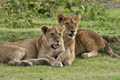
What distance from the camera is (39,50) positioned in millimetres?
6625

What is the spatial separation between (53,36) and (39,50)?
1.50ft

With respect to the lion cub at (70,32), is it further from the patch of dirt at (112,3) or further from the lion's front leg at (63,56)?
the patch of dirt at (112,3)

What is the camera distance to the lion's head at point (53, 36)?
6.28 meters

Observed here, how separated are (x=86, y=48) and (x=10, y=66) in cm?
207

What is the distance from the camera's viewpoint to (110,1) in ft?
46.9

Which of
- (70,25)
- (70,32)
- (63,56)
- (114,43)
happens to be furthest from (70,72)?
(114,43)

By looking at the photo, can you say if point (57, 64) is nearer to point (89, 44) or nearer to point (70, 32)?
point (70, 32)

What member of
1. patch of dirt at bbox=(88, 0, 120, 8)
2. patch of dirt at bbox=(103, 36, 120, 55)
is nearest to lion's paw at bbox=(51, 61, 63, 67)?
patch of dirt at bbox=(103, 36, 120, 55)

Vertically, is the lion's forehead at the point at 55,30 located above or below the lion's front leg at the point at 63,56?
above

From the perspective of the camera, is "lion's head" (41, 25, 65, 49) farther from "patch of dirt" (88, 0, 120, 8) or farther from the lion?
"patch of dirt" (88, 0, 120, 8)

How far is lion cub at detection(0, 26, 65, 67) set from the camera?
6.21m

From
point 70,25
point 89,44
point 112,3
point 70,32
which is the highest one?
point 70,25

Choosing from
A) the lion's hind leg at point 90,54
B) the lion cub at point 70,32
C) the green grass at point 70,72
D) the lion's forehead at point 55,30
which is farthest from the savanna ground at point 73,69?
the lion's forehead at point 55,30

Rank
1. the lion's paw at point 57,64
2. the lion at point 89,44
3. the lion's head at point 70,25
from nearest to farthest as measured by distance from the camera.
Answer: the lion's paw at point 57,64
the lion's head at point 70,25
the lion at point 89,44
